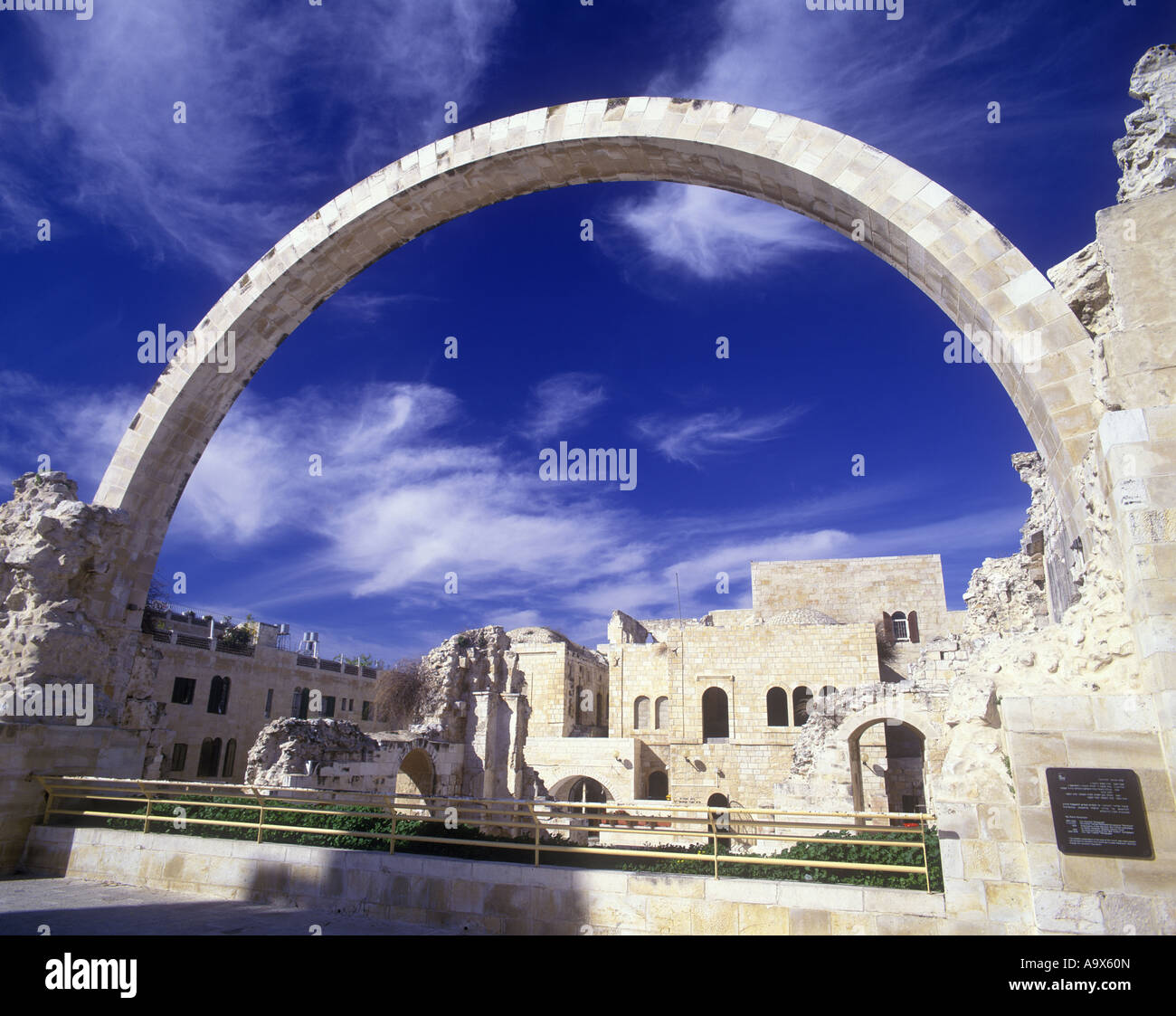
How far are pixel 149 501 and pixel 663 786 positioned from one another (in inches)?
927

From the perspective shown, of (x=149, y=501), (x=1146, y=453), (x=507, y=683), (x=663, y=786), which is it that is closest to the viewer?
(x=1146, y=453)

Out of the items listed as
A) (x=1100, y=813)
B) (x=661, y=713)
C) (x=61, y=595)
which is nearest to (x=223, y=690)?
(x=661, y=713)

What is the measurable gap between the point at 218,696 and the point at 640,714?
1587 cm

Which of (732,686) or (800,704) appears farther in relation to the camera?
(732,686)

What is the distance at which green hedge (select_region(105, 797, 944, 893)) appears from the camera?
5.33 metres

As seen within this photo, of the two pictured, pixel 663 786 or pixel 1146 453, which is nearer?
pixel 1146 453

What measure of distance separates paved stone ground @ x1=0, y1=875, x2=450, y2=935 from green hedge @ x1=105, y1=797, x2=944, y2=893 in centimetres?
72

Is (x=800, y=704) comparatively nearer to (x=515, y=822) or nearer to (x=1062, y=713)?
Result: (x=515, y=822)

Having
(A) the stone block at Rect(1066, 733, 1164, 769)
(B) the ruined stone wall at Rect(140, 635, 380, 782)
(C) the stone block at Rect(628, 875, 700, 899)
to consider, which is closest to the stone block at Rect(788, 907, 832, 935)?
(C) the stone block at Rect(628, 875, 700, 899)

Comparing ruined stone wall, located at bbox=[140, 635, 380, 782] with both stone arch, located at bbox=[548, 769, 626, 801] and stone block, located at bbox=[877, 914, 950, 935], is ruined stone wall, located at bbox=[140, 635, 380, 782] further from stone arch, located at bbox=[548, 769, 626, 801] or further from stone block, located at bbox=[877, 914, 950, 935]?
stone block, located at bbox=[877, 914, 950, 935]

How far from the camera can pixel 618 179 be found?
8633mm
